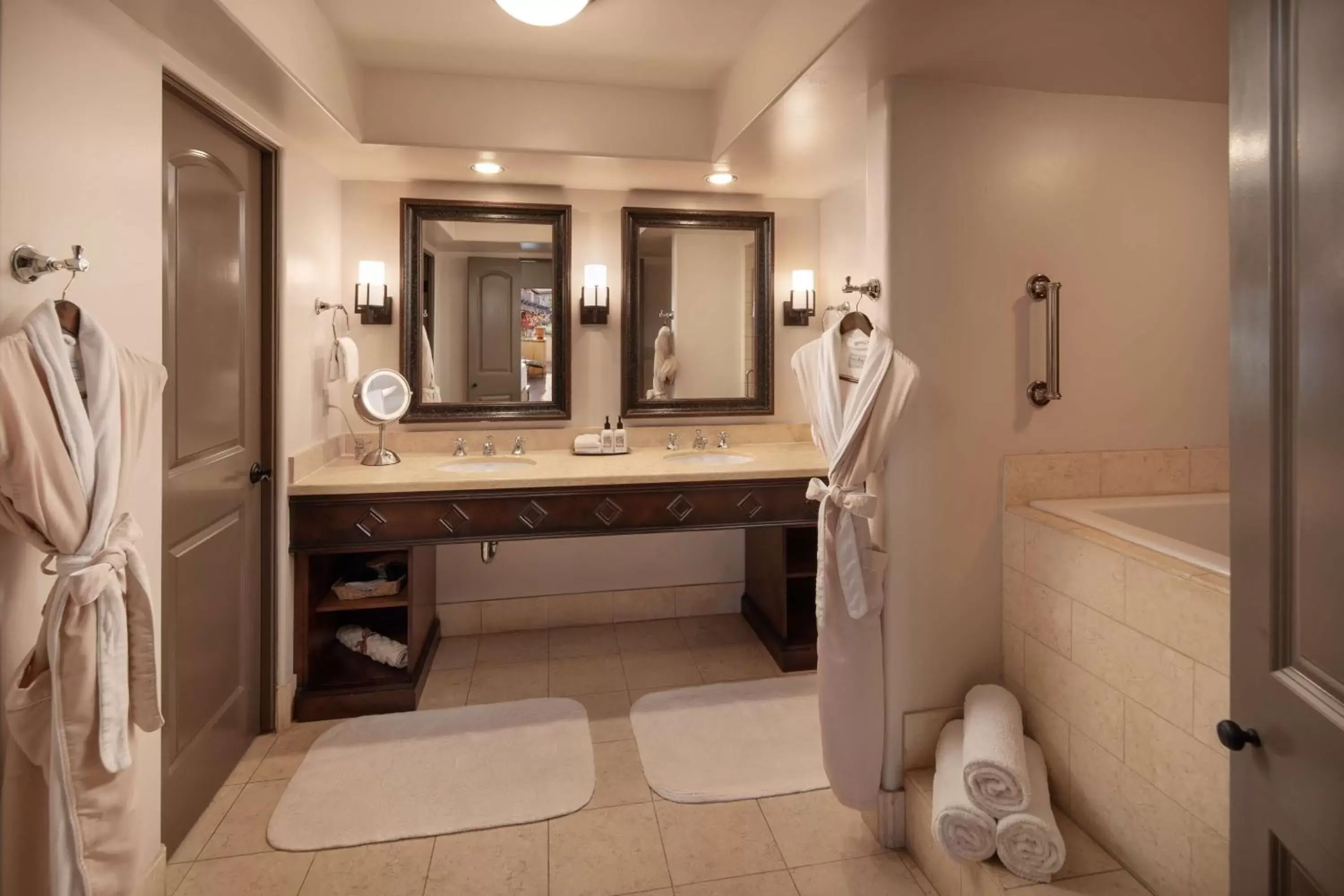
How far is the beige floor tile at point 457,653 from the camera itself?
2.90 m

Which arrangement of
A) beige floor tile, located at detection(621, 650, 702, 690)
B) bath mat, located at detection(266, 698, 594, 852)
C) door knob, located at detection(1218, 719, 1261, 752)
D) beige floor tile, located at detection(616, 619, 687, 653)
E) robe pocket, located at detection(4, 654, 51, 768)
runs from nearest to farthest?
door knob, located at detection(1218, 719, 1261, 752) → robe pocket, located at detection(4, 654, 51, 768) → bath mat, located at detection(266, 698, 594, 852) → beige floor tile, located at detection(621, 650, 702, 690) → beige floor tile, located at detection(616, 619, 687, 653)

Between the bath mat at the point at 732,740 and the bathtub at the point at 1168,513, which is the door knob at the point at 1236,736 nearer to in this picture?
the bathtub at the point at 1168,513

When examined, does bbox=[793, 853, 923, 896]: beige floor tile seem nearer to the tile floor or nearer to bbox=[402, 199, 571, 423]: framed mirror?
the tile floor

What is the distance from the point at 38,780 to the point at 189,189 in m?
1.42

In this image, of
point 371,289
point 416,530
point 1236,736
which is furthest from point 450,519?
point 1236,736

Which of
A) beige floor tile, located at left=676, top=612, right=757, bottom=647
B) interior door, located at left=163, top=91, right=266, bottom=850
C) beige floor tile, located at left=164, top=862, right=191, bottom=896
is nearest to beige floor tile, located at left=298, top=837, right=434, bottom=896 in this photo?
beige floor tile, located at left=164, top=862, right=191, bottom=896

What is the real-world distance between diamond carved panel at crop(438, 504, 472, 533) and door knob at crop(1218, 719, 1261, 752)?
2.11 meters

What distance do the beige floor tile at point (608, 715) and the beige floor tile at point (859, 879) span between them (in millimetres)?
805

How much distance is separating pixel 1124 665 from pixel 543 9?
216cm

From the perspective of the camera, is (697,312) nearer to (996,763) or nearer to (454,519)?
(454,519)

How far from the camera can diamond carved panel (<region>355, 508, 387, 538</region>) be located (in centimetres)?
237

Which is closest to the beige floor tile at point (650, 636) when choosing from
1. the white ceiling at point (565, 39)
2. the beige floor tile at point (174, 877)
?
the beige floor tile at point (174, 877)

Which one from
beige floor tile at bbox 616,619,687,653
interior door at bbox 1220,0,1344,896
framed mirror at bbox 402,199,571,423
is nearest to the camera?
interior door at bbox 1220,0,1344,896

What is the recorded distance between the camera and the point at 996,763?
5.00 feet
